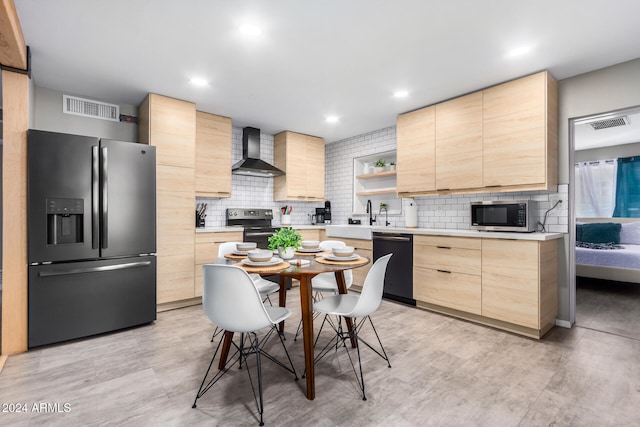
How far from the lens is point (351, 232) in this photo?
4469 millimetres

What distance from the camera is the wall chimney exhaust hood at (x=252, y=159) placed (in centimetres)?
460

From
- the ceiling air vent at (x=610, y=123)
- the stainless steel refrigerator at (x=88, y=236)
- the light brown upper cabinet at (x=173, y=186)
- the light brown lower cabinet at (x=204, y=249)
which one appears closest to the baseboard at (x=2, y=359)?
the stainless steel refrigerator at (x=88, y=236)

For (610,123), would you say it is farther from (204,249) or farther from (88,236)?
(88,236)

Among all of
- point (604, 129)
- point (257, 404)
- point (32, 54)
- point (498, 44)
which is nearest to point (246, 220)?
point (32, 54)

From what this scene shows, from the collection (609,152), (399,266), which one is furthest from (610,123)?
(399,266)

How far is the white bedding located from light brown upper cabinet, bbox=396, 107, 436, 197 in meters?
3.01

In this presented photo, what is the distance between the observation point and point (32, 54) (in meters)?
2.69

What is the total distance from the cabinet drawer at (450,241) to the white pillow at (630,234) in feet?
13.9

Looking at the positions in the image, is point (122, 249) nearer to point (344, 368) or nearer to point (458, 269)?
point (344, 368)

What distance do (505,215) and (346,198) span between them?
2.85 metres

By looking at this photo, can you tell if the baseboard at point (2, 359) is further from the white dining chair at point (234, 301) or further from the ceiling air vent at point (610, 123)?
the ceiling air vent at point (610, 123)

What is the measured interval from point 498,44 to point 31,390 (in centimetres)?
427

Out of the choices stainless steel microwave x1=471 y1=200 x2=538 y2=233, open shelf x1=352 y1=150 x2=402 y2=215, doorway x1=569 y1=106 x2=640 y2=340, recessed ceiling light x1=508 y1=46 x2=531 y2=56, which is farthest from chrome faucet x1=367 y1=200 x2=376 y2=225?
recessed ceiling light x1=508 y1=46 x2=531 y2=56

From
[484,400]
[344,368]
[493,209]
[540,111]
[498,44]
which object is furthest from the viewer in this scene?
[493,209]
